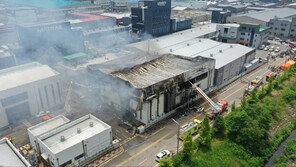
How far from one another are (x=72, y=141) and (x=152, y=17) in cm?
4530

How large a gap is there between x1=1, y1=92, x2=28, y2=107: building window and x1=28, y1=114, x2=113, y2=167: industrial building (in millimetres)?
6917

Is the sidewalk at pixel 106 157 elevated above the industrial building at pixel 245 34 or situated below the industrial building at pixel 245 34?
below

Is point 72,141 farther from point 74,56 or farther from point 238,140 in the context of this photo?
point 74,56

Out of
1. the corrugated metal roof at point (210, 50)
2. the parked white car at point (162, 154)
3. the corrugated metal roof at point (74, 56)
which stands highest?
the corrugated metal roof at point (210, 50)

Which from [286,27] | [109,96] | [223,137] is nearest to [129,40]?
[109,96]

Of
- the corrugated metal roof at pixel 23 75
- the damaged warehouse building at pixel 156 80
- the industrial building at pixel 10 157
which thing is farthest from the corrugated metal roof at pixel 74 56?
the industrial building at pixel 10 157

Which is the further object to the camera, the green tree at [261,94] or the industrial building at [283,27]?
the industrial building at [283,27]

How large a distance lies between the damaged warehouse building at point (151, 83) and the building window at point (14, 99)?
9.72 m

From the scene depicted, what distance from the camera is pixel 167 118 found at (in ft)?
110

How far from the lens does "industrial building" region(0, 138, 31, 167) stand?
21188 millimetres

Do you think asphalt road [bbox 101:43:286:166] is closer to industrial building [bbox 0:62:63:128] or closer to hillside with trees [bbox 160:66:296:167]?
hillside with trees [bbox 160:66:296:167]

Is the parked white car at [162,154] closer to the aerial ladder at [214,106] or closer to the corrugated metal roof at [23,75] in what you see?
the aerial ladder at [214,106]

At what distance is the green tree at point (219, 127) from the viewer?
95.5 feet

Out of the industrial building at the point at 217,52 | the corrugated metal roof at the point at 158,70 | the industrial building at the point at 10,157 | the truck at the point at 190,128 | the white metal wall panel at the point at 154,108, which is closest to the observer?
the industrial building at the point at 10,157
